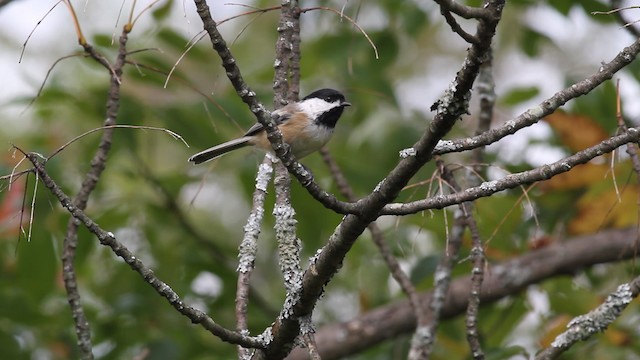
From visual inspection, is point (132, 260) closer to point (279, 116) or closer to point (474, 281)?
point (279, 116)

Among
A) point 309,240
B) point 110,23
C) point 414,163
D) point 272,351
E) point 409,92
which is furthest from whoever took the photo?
point 409,92

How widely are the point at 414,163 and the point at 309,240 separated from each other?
254 cm

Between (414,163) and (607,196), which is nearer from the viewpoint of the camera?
(414,163)

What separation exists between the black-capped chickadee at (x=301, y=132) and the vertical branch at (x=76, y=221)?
65cm

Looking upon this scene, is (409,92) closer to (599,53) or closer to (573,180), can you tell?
(599,53)

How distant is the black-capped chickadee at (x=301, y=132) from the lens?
13.5 feet

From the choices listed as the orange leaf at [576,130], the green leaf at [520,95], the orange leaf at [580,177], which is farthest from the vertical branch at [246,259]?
the green leaf at [520,95]

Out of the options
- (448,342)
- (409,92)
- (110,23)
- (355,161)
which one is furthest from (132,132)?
(409,92)

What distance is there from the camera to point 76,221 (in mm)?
3354

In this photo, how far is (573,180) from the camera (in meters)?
4.87

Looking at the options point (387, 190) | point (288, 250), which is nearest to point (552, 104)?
point (387, 190)

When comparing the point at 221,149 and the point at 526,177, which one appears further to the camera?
the point at 221,149

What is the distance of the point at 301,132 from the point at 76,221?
127 cm

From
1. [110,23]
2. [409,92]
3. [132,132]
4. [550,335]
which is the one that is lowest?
[550,335]
